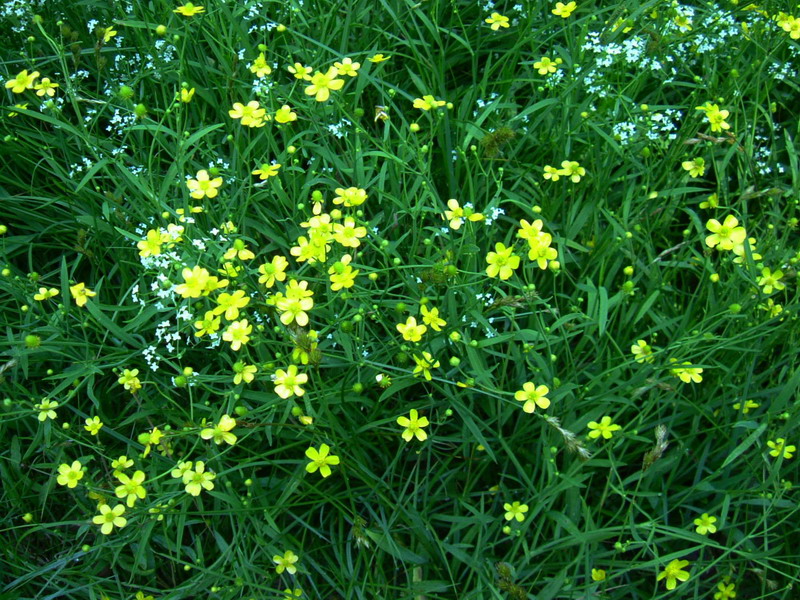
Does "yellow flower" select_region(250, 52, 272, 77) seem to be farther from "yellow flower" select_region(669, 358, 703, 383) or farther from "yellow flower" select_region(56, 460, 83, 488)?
"yellow flower" select_region(669, 358, 703, 383)

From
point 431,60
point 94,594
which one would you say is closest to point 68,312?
point 94,594

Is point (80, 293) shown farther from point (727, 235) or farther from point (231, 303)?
point (727, 235)

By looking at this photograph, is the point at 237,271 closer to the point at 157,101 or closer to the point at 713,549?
the point at 157,101

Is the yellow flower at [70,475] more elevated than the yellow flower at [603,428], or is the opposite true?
the yellow flower at [603,428]

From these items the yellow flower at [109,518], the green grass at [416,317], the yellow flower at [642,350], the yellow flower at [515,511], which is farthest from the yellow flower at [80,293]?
the yellow flower at [642,350]

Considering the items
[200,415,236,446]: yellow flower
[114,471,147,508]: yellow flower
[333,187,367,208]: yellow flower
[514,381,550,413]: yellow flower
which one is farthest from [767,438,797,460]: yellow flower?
[114,471,147,508]: yellow flower

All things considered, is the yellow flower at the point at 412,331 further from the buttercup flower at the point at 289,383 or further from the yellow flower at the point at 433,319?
the buttercup flower at the point at 289,383

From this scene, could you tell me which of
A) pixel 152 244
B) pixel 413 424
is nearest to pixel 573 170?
pixel 413 424
